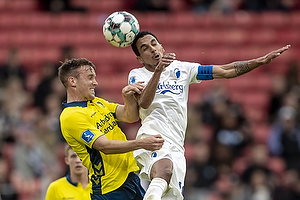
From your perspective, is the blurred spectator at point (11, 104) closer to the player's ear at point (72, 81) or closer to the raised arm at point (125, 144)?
the player's ear at point (72, 81)

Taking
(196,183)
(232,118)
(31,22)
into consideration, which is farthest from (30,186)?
(31,22)

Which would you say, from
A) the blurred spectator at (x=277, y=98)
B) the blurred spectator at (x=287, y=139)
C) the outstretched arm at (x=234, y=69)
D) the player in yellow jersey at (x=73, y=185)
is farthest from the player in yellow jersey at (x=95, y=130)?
the blurred spectator at (x=277, y=98)

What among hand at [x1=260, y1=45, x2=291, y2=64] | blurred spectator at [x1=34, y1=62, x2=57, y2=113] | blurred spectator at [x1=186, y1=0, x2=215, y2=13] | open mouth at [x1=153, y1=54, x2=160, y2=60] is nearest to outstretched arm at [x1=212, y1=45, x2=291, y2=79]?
hand at [x1=260, y1=45, x2=291, y2=64]

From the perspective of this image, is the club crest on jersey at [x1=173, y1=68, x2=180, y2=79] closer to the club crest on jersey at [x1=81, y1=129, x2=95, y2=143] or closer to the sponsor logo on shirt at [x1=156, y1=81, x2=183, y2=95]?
the sponsor logo on shirt at [x1=156, y1=81, x2=183, y2=95]

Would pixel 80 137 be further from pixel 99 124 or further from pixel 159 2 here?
pixel 159 2

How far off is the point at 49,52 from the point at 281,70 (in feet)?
18.9

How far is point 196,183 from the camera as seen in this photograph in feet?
39.9

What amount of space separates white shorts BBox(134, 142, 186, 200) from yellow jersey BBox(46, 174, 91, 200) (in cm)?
126

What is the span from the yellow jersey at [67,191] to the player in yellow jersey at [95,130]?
3.72ft

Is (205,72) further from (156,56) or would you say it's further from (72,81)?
(72,81)

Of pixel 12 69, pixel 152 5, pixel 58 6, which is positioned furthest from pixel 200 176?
pixel 58 6

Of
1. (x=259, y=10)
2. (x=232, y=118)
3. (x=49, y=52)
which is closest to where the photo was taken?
(x=232, y=118)

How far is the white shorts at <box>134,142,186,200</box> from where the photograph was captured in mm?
6949

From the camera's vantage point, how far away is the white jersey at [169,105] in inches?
281
